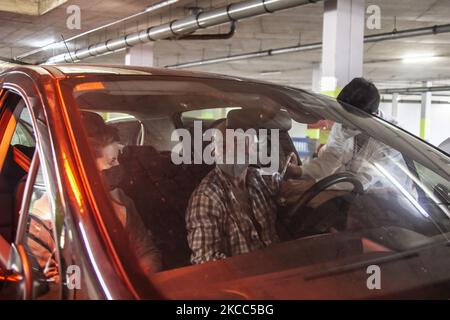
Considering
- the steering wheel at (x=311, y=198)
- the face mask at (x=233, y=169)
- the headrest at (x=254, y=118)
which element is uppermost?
the headrest at (x=254, y=118)

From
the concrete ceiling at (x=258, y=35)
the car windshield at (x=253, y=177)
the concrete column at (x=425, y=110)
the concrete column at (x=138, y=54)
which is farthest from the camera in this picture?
the concrete column at (x=425, y=110)

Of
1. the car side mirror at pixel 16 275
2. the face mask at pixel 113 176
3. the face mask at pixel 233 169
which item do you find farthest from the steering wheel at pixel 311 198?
the car side mirror at pixel 16 275

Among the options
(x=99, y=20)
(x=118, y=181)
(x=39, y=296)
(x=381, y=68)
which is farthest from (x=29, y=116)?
(x=381, y=68)

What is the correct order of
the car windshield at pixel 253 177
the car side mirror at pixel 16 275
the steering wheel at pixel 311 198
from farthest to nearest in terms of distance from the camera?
the steering wheel at pixel 311 198 → the car windshield at pixel 253 177 → the car side mirror at pixel 16 275

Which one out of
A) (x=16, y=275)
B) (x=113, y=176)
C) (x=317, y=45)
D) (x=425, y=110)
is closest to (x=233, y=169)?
(x=113, y=176)

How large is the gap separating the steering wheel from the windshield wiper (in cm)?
41

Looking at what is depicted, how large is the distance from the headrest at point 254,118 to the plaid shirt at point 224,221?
216 mm

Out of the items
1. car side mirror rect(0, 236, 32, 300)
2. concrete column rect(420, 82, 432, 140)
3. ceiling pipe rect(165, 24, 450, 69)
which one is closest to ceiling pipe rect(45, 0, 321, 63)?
ceiling pipe rect(165, 24, 450, 69)

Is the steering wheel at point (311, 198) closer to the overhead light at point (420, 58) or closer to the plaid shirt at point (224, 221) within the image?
the plaid shirt at point (224, 221)

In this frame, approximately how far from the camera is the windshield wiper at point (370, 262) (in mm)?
1189

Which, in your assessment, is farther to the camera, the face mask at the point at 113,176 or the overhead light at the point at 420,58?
the overhead light at the point at 420,58

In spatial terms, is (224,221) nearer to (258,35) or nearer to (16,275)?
(16,275)

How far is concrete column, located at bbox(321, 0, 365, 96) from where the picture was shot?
5676 millimetres

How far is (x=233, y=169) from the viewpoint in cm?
181
